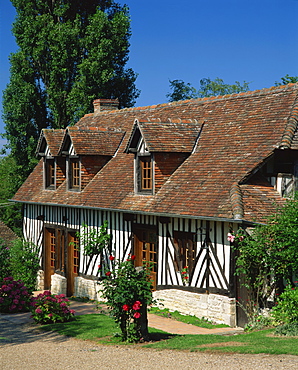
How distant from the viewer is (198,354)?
30.9ft

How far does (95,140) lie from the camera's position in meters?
20.1

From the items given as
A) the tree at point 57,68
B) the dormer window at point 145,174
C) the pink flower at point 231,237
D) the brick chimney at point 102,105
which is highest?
the tree at point 57,68

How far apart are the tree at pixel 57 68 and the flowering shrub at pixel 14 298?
1529 centimetres

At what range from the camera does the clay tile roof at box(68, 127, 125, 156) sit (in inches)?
773

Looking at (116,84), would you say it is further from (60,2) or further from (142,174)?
(142,174)

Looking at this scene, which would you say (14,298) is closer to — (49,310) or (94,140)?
(49,310)

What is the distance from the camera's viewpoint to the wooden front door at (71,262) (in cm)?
1989

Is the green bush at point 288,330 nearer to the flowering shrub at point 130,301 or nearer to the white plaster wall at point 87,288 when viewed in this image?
the flowering shrub at point 130,301

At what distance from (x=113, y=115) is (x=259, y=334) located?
13614 mm

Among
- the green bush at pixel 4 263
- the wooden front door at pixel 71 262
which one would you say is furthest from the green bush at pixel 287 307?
the green bush at pixel 4 263

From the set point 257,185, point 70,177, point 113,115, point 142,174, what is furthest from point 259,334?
point 113,115

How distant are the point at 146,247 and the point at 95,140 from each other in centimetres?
503

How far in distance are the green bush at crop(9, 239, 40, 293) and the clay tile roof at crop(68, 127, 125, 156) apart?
482cm

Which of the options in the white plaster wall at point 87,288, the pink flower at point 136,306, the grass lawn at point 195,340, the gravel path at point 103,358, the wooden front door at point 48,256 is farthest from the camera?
the wooden front door at point 48,256
